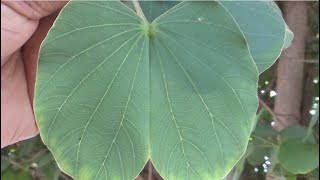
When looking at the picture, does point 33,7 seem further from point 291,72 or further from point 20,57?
point 291,72

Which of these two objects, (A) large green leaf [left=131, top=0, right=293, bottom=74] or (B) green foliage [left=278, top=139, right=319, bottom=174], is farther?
(B) green foliage [left=278, top=139, right=319, bottom=174]

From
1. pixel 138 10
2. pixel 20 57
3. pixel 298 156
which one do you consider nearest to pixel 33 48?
pixel 20 57

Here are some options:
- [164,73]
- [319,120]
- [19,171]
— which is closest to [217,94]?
[164,73]

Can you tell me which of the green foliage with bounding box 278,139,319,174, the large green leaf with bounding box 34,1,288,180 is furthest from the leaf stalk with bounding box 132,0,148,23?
the green foliage with bounding box 278,139,319,174

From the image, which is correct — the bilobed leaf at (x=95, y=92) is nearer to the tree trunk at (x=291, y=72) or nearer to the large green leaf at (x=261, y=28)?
the large green leaf at (x=261, y=28)

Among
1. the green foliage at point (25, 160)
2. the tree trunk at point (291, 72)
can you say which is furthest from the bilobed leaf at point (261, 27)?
the green foliage at point (25, 160)

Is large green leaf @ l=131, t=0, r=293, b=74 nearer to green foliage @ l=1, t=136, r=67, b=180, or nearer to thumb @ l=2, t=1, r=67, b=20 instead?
thumb @ l=2, t=1, r=67, b=20
